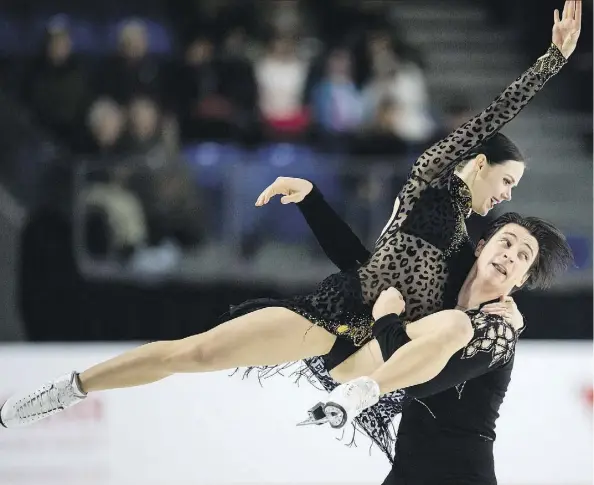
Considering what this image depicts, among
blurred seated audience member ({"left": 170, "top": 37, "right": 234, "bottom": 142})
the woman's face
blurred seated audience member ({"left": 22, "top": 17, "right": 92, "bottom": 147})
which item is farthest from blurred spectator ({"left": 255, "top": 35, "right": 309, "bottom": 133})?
the woman's face

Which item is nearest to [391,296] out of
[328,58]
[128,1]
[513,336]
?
[513,336]

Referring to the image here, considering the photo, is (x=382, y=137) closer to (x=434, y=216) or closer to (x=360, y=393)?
(x=434, y=216)

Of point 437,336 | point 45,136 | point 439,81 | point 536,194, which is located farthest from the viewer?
point 439,81

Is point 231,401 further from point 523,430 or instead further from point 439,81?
point 439,81

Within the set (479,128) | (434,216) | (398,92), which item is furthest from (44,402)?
(398,92)

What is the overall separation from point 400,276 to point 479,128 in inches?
17.7

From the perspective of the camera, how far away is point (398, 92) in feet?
20.5

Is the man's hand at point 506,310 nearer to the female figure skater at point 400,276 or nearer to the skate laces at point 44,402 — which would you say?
the female figure skater at point 400,276

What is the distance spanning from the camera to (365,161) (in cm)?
532

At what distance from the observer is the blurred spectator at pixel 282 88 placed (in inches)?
237

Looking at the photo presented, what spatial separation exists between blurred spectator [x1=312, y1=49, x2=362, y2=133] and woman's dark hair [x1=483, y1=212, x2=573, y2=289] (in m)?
3.12

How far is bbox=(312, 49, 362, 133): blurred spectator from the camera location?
5.92m

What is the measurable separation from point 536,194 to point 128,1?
341 centimetres

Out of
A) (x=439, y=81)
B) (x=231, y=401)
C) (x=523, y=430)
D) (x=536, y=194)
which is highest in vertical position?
(x=439, y=81)
